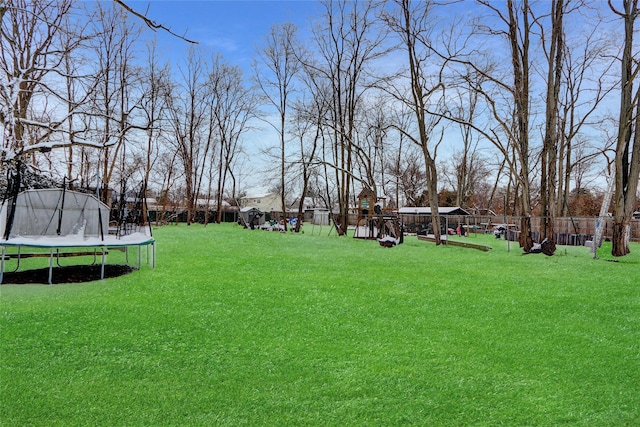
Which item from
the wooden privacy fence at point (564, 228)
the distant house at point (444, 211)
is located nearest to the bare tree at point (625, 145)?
the wooden privacy fence at point (564, 228)

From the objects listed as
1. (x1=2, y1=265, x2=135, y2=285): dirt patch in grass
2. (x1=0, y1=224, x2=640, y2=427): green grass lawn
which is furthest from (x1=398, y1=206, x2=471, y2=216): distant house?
(x1=0, y1=224, x2=640, y2=427): green grass lawn

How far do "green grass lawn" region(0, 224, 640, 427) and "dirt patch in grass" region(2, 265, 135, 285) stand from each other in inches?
20.3

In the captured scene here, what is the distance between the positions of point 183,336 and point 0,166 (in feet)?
27.1

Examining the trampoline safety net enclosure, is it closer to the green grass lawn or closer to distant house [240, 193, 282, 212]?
the green grass lawn

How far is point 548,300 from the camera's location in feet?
18.8

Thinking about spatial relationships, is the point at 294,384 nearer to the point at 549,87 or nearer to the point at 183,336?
the point at 183,336

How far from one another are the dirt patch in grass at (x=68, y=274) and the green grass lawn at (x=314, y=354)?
515mm

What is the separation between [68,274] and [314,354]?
5487 millimetres

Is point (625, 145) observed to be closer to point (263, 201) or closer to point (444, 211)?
point (444, 211)

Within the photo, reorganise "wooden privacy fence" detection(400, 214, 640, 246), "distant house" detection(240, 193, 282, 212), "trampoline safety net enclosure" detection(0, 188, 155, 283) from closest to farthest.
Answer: "trampoline safety net enclosure" detection(0, 188, 155, 283) < "wooden privacy fence" detection(400, 214, 640, 246) < "distant house" detection(240, 193, 282, 212)

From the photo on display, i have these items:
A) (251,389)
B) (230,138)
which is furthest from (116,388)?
(230,138)

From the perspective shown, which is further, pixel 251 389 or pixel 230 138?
pixel 230 138

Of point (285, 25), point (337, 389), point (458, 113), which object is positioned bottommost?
point (337, 389)

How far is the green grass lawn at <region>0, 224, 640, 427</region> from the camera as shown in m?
2.61
